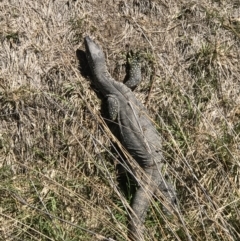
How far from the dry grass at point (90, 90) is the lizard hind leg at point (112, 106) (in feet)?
0.63

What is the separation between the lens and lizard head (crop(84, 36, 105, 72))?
23.3 feet

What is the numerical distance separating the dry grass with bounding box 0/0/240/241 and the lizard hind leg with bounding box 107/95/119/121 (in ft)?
0.63

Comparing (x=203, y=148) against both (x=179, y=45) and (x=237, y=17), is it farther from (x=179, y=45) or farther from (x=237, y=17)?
(x=237, y=17)

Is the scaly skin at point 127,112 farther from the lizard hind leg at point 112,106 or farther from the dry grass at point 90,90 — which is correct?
the dry grass at point 90,90

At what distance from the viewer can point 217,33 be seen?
23.7 feet

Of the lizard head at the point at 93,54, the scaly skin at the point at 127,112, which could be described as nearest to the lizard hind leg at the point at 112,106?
the scaly skin at the point at 127,112

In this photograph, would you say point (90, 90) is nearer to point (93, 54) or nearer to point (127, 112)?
point (93, 54)

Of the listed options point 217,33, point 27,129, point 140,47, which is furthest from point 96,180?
point 217,33

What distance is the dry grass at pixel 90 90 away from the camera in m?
6.80

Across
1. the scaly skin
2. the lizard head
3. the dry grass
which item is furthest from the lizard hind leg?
the lizard head

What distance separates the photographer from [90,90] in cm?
727

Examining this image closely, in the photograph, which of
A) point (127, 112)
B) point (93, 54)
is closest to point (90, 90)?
point (93, 54)

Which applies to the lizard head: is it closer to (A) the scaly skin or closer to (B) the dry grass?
(A) the scaly skin

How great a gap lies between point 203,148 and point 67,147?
1.95 meters
